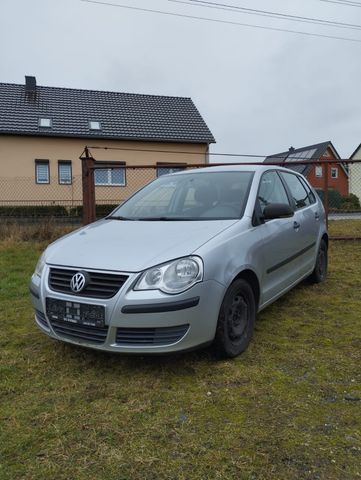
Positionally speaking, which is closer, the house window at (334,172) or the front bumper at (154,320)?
the front bumper at (154,320)

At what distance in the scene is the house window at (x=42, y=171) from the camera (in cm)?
2286

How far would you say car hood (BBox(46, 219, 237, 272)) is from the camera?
9.83 ft

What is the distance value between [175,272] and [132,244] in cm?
48

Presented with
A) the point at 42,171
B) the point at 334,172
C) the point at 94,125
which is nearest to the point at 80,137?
the point at 94,125

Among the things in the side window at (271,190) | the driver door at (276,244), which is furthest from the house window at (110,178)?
the driver door at (276,244)

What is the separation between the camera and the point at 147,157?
959 inches

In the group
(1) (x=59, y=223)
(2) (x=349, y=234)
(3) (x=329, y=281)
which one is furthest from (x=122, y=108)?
(3) (x=329, y=281)

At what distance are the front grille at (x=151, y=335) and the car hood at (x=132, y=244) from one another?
418mm

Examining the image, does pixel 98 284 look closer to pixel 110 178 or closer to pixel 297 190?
pixel 297 190

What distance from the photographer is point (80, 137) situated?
23453 millimetres

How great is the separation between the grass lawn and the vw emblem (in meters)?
0.67

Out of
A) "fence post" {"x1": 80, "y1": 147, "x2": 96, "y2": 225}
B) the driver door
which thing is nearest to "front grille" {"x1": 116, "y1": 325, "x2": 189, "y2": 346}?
the driver door

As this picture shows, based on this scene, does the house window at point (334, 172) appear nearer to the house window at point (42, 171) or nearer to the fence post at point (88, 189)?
the house window at point (42, 171)

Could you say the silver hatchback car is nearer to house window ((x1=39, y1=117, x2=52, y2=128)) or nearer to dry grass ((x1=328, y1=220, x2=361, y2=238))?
dry grass ((x1=328, y1=220, x2=361, y2=238))
